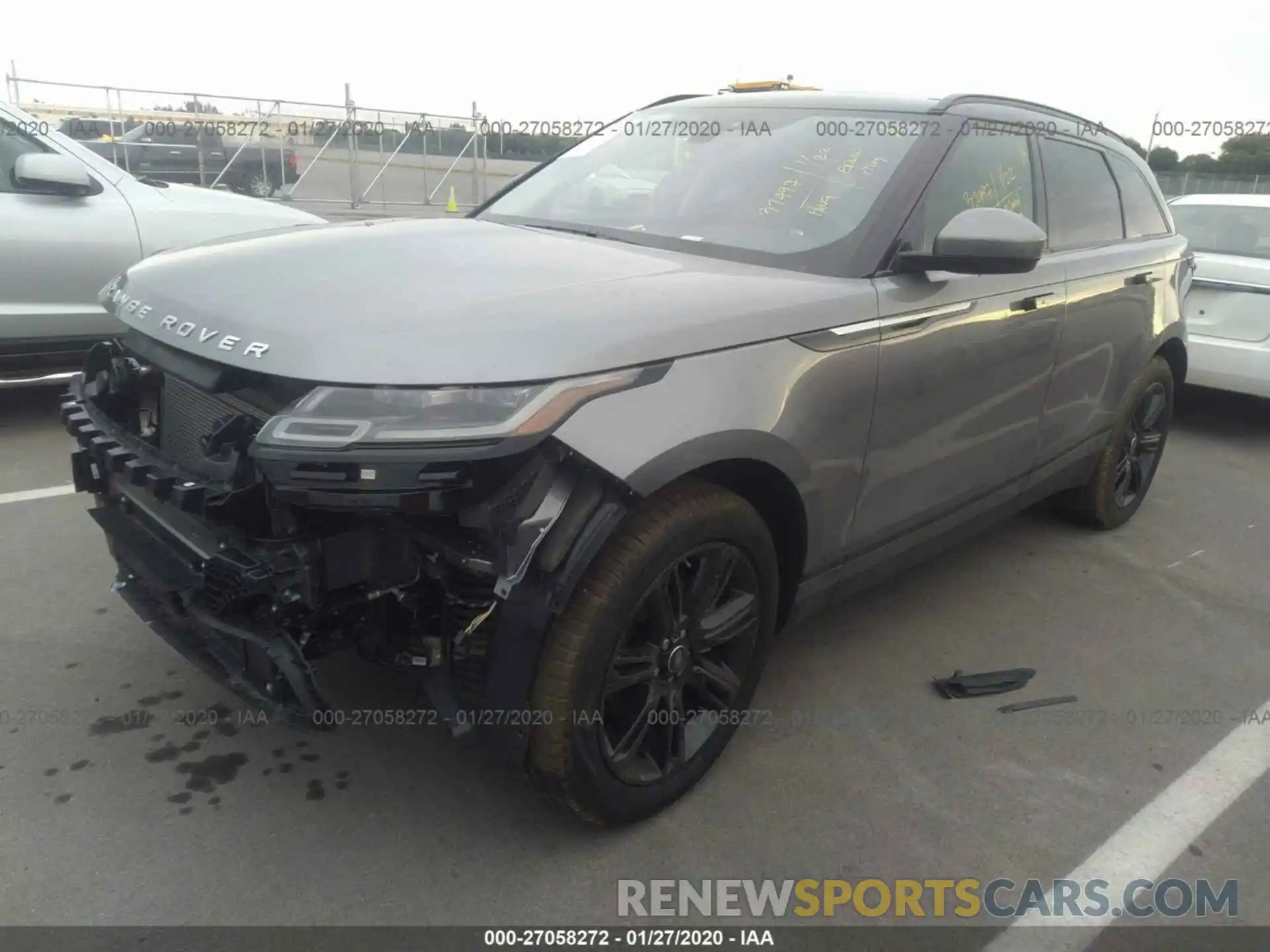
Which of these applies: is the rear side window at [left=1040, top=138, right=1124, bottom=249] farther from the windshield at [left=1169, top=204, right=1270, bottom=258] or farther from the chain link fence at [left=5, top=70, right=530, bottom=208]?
the chain link fence at [left=5, top=70, right=530, bottom=208]

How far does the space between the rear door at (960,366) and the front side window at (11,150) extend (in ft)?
14.3

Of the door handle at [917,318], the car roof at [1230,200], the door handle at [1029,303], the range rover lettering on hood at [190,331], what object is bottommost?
the door handle at [1029,303]

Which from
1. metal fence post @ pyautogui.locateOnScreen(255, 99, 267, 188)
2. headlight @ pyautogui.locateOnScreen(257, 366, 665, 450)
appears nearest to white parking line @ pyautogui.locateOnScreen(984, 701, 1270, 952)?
headlight @ pyautogui.locateOnScreen(257, 366, 665, 450)

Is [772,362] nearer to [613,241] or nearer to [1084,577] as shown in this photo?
[613,241]

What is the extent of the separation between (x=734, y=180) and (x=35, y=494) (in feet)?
10.9

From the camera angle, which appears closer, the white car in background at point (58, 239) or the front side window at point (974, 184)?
the front side window at point (974, 184)

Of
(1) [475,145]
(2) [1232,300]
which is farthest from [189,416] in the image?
(1) [475,145]

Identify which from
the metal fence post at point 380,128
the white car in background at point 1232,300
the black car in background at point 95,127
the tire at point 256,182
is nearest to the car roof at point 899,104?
the white car in background at point 1232,300

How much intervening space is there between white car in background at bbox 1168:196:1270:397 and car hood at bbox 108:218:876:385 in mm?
4773

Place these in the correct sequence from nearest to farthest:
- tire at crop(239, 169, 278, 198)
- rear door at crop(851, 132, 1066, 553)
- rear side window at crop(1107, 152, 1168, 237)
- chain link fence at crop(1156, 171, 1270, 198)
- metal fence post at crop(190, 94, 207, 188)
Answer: rear door at crop(851, 132, 1066, 553)
rear side window at crop(1107, 152, 1168, 237)
metal fence post at crop(190, 94, 207, 188)
tire at crop(239, 169, 278, 198)
chain link fence at crop(1156, 171, 1270, 198)

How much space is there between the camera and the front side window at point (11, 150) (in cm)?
477

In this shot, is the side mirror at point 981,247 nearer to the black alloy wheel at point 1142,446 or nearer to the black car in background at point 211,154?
the black alloy wheel at point 1142,446

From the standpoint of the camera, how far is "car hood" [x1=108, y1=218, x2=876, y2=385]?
194 centimetres

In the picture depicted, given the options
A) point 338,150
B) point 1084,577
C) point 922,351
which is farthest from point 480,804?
point 338,150
